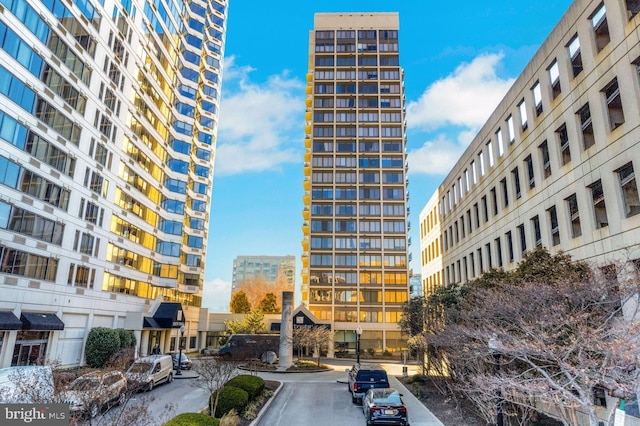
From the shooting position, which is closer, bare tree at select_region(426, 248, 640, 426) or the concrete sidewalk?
bare tree at select_region(426, 248, 640, 426)

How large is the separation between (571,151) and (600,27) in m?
5.66

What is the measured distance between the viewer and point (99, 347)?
3509 cm

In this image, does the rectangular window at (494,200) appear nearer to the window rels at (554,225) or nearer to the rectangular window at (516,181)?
the rectangular window at (516,181)

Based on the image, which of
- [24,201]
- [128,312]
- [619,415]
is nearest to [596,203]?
[619,415]

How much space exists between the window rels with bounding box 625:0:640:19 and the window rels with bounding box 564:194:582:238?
8.10 metres

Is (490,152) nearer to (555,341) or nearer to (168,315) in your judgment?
(555,341)

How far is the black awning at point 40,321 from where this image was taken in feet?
91.4

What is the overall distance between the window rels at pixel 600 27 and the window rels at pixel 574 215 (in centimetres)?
701

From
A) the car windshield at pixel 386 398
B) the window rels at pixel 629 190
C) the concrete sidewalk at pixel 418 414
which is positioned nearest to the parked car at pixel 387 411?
the car windshield at pixel 386 398

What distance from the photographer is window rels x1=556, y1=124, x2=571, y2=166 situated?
840 inches

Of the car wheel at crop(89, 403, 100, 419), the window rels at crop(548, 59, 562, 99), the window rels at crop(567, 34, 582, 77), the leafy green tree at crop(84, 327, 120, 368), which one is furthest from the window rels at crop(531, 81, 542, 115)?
the leafy green tree at crop(84, 327, 120, 368)

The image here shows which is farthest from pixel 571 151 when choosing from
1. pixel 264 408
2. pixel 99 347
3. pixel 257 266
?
pixel 257 266
